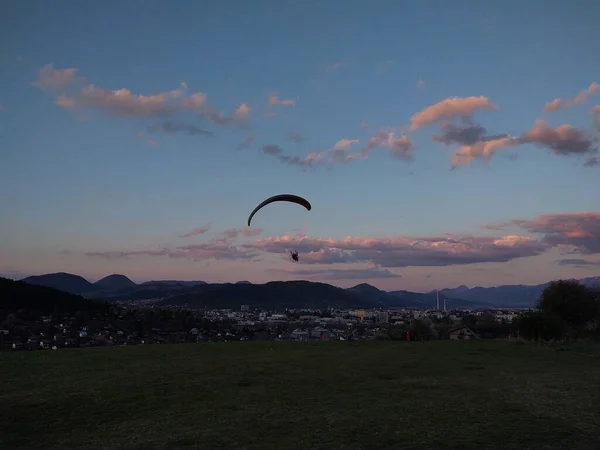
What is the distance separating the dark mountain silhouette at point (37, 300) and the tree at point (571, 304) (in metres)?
43.3

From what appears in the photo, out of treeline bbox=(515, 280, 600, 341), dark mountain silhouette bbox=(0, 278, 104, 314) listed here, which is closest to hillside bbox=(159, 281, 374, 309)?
dark mountain silhouette bbox=(0, 278, 104, 314)

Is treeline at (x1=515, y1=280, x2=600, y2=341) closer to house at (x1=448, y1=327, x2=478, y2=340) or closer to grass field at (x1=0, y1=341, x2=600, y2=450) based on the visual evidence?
house at (x1=448, y1=327, x2=478, y2=340)

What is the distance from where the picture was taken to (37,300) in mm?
50656

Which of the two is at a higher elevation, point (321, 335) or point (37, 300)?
point (37, 300)

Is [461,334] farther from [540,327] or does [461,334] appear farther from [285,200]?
[285,200]

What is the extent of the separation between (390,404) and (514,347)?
16168mm

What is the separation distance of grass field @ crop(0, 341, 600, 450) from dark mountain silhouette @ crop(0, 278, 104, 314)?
3146cm

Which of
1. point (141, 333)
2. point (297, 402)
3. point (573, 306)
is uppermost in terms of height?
point (573, 306)

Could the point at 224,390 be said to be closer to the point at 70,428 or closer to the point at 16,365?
the point at 70,428

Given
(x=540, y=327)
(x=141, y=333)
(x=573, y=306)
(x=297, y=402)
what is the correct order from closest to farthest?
(x=297, y=402)
(x=540, y=327)
(x=573, y=306)
(x=141, y=333)

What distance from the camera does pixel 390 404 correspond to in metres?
11.1

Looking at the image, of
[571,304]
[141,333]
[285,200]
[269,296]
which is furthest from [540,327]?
[269,296]

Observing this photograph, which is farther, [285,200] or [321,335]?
[321,335]

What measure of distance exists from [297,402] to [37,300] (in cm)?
4789
